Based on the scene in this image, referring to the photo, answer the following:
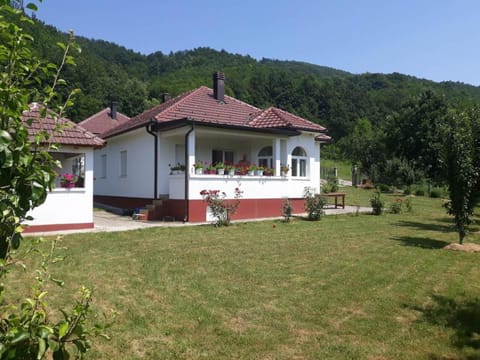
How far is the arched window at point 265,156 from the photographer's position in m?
18.0

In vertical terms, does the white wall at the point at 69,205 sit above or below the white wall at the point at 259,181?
below

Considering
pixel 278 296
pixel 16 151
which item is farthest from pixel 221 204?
pixel 16 151

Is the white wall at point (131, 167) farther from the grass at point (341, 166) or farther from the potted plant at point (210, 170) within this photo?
the grass at point (341, 166)

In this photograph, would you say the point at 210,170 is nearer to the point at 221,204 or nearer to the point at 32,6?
the point at 221,204

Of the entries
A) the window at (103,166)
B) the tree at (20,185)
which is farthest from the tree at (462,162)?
the window at (103,166)

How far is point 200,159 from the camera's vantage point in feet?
57.8

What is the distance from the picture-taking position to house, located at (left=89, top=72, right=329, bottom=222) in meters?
14.8

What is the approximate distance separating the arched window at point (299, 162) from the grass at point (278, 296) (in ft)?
26.5

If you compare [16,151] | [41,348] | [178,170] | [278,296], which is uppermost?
[178,170]

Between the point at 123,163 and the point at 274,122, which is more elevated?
the point at 274,122

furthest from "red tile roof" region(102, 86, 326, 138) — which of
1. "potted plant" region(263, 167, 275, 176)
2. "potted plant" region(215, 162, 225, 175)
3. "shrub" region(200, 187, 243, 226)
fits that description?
"shrub" region(200, 187, 243, 226)

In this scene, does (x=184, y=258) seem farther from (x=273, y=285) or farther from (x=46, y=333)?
(x=46, y=333)

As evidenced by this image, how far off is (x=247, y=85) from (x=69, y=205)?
54.0m

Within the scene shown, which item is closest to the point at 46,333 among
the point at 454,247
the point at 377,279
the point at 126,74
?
the point at 377,279
